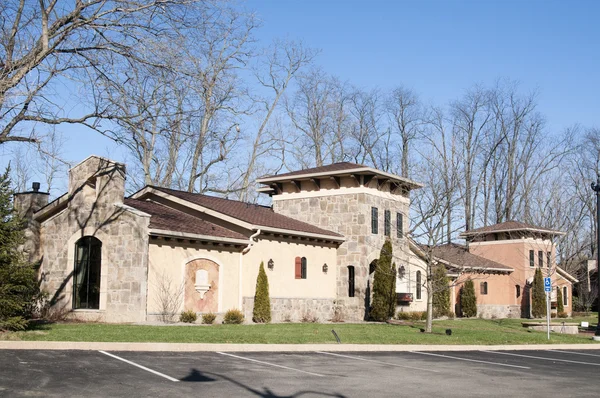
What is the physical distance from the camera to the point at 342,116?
178 feet

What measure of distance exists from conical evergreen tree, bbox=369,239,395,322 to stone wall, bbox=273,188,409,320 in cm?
64

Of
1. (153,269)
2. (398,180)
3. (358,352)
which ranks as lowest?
(358,352)

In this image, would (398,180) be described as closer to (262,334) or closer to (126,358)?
(262,334)

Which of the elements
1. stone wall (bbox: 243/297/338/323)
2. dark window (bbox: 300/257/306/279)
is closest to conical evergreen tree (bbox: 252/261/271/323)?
stone wall (bbox: 243/297/338/323)

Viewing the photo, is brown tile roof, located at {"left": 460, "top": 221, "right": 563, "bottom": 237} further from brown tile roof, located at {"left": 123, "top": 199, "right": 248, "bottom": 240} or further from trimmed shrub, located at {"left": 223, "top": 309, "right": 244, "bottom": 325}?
trimmed shrub, located at {"left": 223, "top": 309, "right": 244, "bottom": 325}

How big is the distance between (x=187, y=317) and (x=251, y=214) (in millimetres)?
7305

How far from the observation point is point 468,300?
41344 millimetres

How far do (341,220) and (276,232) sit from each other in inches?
201

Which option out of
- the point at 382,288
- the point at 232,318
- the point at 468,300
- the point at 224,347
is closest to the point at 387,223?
the point at 382,288

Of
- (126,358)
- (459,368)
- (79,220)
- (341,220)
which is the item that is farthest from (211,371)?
(341,220)

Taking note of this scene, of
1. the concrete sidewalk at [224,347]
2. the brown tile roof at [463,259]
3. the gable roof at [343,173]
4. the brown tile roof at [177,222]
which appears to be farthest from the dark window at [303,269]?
the brown tile roof at [463,259]

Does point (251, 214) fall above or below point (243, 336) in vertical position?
above

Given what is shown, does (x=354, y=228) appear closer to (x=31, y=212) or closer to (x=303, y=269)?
(x=303, y=269)

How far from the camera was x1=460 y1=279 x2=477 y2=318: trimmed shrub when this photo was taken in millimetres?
41250
